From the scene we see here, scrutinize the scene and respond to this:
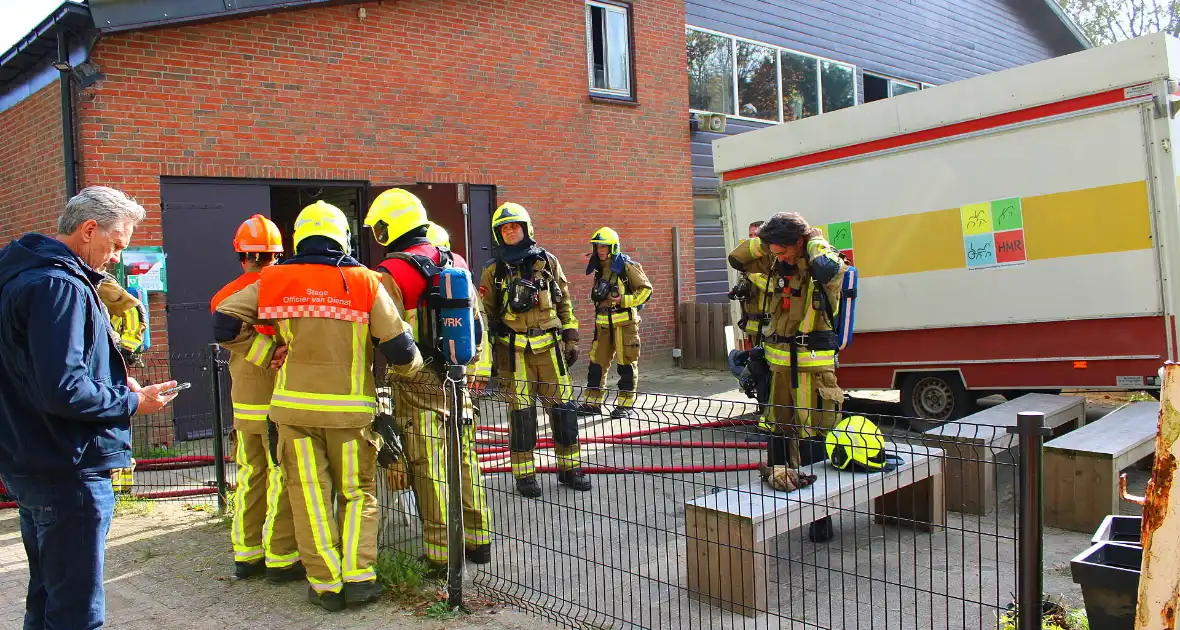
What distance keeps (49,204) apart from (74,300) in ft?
22.4

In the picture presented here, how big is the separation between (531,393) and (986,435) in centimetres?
307

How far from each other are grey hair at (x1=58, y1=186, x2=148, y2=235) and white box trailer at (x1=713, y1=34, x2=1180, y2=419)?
6265mm

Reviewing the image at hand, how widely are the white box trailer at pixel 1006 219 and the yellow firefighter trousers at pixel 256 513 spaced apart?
534cm

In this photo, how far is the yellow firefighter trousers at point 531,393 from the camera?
578 cm

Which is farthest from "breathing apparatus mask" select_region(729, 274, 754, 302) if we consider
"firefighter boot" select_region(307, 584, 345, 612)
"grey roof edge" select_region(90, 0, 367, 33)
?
"grey roof edge" select_region(90, 0, 367, 33)

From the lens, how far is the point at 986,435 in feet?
18.9

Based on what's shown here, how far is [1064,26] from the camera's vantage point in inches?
804

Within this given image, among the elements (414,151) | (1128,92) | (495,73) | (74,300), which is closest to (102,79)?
(414,151)

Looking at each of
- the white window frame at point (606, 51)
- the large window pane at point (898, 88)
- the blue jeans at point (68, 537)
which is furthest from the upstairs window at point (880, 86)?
the blue jeans at point (68, 537)

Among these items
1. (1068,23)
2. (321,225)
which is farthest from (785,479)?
(1068,23)

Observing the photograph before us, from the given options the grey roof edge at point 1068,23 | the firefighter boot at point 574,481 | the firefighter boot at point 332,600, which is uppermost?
the grey roof edge at point 1068,23

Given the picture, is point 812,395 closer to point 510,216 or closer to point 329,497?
point 510,216

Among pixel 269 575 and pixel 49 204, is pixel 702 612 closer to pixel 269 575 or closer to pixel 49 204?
pixel 269 575

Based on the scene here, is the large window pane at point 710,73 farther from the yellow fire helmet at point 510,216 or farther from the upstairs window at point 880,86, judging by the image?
the yellow fire helmet at point 510,216
